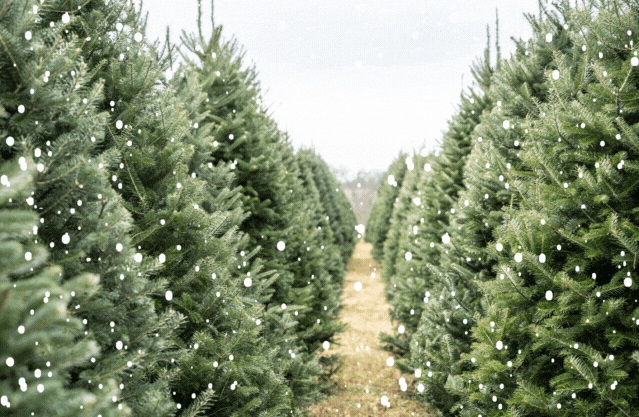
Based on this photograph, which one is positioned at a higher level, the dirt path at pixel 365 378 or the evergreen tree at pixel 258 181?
the evergreen tree at pixel 258 181

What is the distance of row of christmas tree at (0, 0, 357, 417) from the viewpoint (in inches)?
74.2

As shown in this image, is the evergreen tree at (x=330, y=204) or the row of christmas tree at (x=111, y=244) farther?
the evergreen tree at (x=330, y=204)

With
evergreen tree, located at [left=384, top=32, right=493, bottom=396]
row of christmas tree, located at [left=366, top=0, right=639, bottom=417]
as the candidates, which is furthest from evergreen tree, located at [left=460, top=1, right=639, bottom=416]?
evergreen tree, located at [left=384, top=32, right=493, bottom=396]

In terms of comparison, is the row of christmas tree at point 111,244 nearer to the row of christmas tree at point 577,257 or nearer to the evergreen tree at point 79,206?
the evergreen tree at point 79,206

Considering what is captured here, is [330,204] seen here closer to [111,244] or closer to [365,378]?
[365,378]

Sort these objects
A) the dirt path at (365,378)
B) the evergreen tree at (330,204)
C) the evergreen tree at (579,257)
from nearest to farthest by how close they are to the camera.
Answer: the evergreen tree at (579,257), the dirt path at (365,378), the evergreen tree at (330,204)

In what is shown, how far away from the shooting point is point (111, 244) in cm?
269

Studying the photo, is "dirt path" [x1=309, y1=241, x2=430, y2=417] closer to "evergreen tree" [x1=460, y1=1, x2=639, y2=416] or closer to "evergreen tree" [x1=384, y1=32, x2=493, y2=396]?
"evergreen tree" [x1=384, y1=32, x2=493, y2=396]

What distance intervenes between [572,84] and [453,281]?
9.38 ft

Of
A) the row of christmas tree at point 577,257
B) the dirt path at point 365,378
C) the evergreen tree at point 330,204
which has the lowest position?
the dirt path at point 365,378

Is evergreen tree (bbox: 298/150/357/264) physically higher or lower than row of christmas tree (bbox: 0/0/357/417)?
higher

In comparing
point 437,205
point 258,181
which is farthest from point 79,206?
point 437,205

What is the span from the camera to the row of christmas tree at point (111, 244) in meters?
1.88

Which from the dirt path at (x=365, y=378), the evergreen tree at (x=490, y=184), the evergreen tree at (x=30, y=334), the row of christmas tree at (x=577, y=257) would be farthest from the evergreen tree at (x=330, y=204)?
the evergreen tree at (x=30, y=334)
